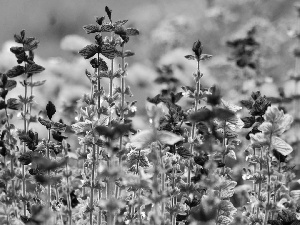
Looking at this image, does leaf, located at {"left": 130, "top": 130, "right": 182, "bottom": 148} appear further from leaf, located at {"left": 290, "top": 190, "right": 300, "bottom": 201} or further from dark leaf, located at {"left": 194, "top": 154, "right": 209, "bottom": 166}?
leaf, located at {"left": 290, "top": 190, "right": 300, "bottom": 201}

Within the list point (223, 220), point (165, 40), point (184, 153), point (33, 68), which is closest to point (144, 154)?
point (184, 153)

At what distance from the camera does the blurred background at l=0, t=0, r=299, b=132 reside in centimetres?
294

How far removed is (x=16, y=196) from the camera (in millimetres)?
1439

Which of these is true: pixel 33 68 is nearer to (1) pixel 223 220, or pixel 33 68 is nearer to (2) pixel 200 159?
(2) pixel 200 159

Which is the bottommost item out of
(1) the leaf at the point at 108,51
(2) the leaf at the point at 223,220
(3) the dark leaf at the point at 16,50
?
(2) the leaf at the point at 223,220

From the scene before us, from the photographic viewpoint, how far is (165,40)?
390 centimetres

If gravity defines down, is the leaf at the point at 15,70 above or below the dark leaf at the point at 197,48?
below

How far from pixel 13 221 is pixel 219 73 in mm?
2915

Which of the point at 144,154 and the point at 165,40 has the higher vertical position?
the point at 165,40

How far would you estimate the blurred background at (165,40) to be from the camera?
2939 mm

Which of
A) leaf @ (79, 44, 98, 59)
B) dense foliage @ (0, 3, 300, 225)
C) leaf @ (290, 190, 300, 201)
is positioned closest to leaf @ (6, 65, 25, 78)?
dense foliage @ (0, 3, 300, 225)

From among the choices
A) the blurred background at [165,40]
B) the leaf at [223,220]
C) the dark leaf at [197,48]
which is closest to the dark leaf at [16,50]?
the dark leaf at [197,48]

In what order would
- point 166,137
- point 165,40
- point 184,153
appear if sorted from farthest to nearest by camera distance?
point 165,40 → point 184,153 → point 166,137

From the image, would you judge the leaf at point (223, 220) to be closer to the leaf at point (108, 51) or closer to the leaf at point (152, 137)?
the leaf at point (152, 137)
